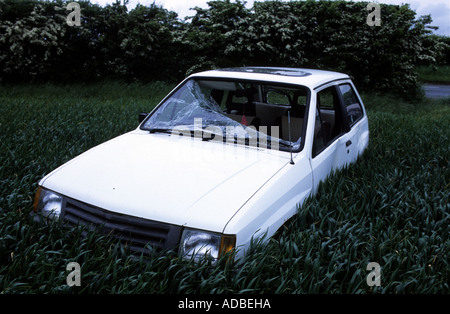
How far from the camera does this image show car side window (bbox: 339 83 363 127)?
503 centimetres

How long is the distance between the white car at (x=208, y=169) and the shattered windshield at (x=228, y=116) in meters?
0.01

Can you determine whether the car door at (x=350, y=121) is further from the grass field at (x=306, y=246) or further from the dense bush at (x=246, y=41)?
the dense bush at (x=246, y=41)

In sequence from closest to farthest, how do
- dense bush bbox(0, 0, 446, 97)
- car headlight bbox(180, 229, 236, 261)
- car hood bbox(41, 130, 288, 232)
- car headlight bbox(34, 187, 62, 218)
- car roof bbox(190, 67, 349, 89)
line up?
car headlight bbox(180, 229, 236, 261) → car hood bbox(41, 130, 288, 232) → car headlight bbox(34, 187, 62, 218) → car roof bbox(190, 67, 349, 89) → dense bush bbox(0, 0, 446, 97)

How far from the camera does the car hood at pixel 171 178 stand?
9.19 feet

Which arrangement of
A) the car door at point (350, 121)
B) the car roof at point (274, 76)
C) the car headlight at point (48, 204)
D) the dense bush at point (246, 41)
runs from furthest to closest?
the dense bush at point (246, 41) → the car door at point (350, 121) → the car roof at point (274, 76) → the car headlight at point (48, 204)

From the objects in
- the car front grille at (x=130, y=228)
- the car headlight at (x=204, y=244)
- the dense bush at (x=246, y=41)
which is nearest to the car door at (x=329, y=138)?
the car headlight at (x=204, y=244)

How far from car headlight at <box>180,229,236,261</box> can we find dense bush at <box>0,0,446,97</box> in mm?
12340

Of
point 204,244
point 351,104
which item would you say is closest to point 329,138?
point 351,104

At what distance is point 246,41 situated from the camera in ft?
48.7

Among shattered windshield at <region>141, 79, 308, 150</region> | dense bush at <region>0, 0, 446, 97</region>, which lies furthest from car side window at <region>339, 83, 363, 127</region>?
dense bush at <region>0, 0, 446, 97</region>

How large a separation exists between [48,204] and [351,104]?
11.9 feet

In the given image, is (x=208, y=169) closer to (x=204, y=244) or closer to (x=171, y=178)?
(x=171, y=178)

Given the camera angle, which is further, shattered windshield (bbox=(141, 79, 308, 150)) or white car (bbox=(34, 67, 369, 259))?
shattered windshield (bbox=(141, 79, 308, 150))

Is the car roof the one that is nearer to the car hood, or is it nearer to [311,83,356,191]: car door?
[311,83,356,191]: car door
